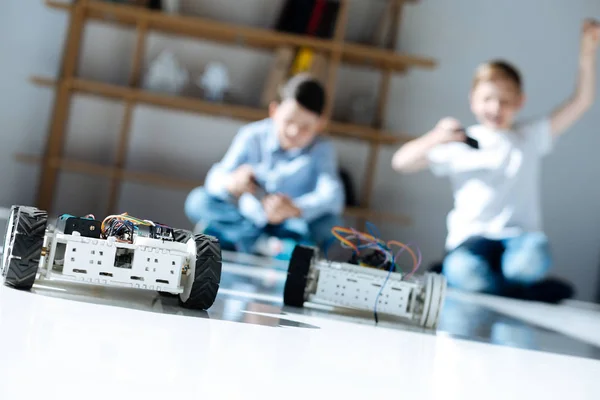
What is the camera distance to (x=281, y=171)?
10.9 feet

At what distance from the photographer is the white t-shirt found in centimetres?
326

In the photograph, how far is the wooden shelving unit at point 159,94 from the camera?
391cm

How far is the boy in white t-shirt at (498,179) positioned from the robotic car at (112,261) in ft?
6.26

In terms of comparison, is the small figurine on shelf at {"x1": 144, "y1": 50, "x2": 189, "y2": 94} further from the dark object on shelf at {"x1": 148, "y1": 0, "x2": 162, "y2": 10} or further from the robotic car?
the robotic car

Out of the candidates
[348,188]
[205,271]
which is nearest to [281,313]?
[205,271]

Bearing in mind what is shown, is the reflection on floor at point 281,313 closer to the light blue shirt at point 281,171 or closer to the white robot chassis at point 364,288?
the white robot chassis at point 364,288

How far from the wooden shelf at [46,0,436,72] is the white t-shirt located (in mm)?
822

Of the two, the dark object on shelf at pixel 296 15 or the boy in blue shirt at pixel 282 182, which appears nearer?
the boy in blue shirt at pixel 282 182

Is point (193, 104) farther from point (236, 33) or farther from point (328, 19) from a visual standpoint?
point (328, 19)

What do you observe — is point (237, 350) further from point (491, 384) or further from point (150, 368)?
point (491, 384)

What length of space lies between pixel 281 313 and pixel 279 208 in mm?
1549

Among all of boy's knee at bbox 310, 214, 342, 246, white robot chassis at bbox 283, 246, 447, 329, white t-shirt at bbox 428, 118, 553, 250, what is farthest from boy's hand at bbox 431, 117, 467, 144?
white robot chassis at bbox 283, 246, 447, 329

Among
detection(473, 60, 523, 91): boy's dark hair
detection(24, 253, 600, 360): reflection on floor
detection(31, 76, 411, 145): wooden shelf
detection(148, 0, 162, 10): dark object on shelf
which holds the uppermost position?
detection(148, 0, 162, 10): dark object on shelf

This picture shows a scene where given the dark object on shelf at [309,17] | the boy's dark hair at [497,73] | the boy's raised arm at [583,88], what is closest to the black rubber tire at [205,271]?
the boy's dark hair at [497,73]
